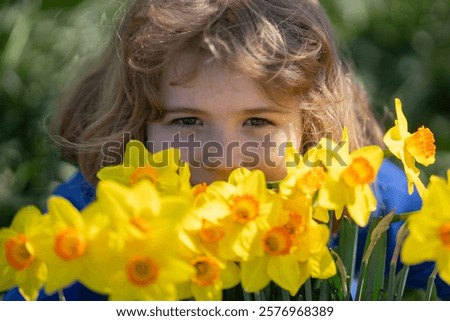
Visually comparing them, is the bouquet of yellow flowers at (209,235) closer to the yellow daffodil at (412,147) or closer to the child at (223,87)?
the yellow daffodil at (412,147)

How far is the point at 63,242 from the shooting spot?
A: 634mm

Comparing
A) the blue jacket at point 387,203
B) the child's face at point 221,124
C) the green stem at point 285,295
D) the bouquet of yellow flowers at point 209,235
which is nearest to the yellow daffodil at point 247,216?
the bouquet of yellow flowers at point 209,235

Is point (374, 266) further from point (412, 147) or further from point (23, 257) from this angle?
point (23, 257)

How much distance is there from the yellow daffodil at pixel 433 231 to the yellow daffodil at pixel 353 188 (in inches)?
2.7

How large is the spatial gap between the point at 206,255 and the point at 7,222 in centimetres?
153

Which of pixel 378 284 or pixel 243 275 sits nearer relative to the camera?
pixel 243 275

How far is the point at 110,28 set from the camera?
5.05 ft

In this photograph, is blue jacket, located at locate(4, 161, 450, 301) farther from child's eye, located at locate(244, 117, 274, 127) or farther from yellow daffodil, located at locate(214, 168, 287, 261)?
yellow daffodil, located at locate(214, 168, 287, 261)

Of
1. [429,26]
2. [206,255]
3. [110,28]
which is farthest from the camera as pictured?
[429,26]

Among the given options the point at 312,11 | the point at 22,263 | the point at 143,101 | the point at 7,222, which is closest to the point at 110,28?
the point at 143,101

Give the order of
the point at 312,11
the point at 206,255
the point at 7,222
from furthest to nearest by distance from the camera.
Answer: the point at 7,222 → the point at 312,11 → the point at 206,255

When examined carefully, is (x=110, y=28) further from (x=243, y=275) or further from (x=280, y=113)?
(x=243, y=275)

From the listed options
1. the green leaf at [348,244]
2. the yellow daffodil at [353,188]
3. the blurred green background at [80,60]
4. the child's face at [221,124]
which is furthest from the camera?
the blurred green background at [80,60]

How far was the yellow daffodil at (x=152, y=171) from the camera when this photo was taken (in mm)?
731
